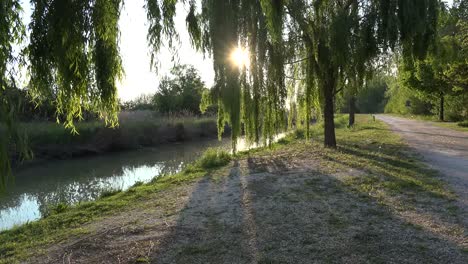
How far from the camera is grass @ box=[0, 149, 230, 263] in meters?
5.30

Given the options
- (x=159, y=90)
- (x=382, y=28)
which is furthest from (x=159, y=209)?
(x=159, y=90)

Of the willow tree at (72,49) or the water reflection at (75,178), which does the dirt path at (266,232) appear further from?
the water reflection at (75,178)

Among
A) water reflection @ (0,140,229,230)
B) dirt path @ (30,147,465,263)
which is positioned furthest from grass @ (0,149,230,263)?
water reflection @ (0,140,229,230)

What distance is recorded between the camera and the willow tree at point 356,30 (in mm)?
9148

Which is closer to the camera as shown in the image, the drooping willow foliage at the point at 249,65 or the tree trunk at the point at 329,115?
the drooping willow foliage at the point at 249,65

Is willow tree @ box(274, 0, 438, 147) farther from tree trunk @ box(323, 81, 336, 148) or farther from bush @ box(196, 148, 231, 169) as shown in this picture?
bush @ box(196, 148, 231, 169)

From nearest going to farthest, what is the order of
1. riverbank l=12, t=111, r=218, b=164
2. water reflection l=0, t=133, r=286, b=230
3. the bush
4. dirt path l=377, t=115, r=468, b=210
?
dirt path l=377, t=115, r=468, b=210
water reflection l=0, t=133, r=286, b=230
the bush
riverbank l=12, t=111, r=218, b=164

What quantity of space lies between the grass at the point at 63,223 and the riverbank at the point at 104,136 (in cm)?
792

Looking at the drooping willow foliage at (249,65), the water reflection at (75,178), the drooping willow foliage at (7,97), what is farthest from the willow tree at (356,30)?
the drooping willow foliage at (7,97)

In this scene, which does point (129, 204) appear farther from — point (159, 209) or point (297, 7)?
point (297, 7)

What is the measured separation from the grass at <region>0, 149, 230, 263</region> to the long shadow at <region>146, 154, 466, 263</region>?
166cm

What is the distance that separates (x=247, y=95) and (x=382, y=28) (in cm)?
376

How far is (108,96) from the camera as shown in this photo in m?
4.04

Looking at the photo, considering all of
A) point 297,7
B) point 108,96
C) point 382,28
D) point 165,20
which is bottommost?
point 108,96
